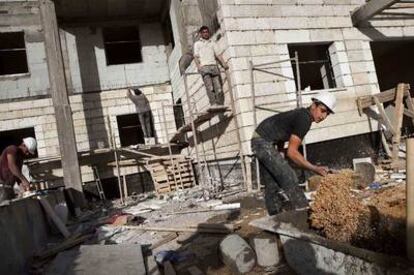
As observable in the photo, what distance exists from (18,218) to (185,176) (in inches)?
274

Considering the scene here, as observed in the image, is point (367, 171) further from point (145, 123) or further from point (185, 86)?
point (145, 123)

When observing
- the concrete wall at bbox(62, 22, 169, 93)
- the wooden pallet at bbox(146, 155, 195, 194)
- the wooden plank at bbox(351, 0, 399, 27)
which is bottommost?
the wooden pallet at bbox(146, 155, 195, 194)

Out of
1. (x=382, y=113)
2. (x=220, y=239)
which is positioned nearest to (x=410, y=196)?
(x=220, y=239)

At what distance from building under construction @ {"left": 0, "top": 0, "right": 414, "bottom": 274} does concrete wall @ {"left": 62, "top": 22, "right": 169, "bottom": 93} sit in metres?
0.04

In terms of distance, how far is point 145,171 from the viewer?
1273 cm

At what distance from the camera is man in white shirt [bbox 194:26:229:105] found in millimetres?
8355

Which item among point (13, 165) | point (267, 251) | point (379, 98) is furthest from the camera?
point (379, 98)

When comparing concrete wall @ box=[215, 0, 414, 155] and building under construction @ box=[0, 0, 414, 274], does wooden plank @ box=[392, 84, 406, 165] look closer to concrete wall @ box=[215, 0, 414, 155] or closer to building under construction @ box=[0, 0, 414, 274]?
building under construction @ box=[0, 0, 414, 274]

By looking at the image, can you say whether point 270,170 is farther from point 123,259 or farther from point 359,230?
point 123,259

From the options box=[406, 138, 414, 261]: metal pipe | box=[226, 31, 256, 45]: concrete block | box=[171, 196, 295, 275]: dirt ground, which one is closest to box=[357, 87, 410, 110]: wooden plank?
box=[226, 31, 256, 45]: concrete block

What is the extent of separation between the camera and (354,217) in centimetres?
317

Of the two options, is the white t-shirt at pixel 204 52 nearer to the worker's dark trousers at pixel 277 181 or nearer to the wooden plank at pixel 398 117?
the wooden plank at pixel 398 117

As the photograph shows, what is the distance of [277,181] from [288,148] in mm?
567

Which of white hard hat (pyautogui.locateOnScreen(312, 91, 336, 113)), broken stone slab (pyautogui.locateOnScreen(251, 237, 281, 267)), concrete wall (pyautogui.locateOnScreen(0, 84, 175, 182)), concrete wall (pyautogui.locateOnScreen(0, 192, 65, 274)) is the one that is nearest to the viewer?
broken stone slab (pyautogui.locateOnScreen(251, 237, 281, 267))
